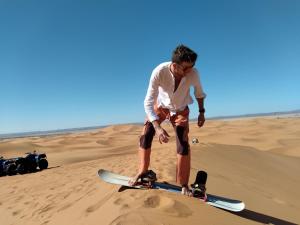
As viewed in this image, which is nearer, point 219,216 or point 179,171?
point 219,216

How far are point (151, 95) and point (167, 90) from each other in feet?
0.73

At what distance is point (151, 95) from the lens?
441 cm

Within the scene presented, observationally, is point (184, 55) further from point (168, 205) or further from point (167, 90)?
point (168, 205)

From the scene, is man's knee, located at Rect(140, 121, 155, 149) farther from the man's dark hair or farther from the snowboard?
A: the man's dark hair

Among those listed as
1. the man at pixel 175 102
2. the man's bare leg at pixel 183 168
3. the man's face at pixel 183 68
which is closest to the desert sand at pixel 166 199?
the man's bare leg at pixel 183 168

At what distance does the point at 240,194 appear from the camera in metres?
5.80

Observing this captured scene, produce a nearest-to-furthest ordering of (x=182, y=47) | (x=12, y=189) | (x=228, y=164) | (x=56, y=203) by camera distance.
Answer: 1. (x=182, y=47)
2. (x=56, y=203)
3. (x=12, y=189)
4. (x=228, y=164)

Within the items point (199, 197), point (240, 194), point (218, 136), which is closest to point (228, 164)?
point (240, 194)

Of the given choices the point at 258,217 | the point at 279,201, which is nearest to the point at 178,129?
the point at 258,217

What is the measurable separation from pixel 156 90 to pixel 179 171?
1092mm

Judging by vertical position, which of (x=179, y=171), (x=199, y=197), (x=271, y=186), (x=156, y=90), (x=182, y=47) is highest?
(x=182, y=47)

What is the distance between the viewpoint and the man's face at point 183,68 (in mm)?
4204

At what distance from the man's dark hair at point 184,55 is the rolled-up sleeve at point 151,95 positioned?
13.2 inches

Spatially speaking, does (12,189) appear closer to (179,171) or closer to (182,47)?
(179,171)
